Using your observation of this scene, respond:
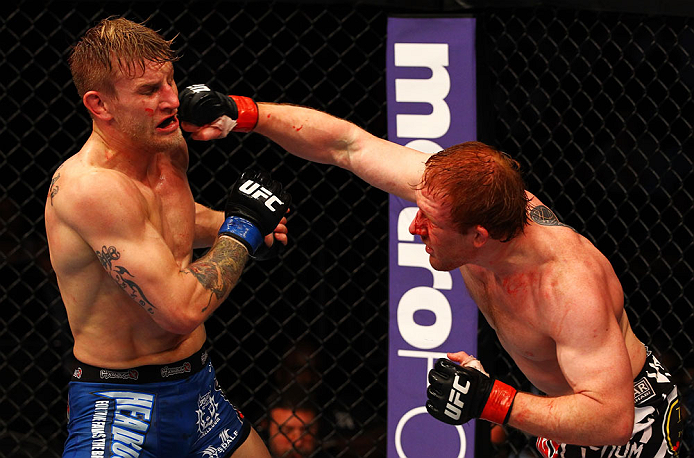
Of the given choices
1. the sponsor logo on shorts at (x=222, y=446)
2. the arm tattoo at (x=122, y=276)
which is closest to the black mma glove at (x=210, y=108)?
the arm tattoo at (x=122, y=276)

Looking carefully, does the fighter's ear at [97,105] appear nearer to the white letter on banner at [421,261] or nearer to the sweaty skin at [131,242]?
the sweaty skin at [131,242]

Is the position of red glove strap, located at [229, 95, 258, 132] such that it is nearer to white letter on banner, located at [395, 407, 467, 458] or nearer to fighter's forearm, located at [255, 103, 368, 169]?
fighter's forearm, located at [255, 103, 368, 169]

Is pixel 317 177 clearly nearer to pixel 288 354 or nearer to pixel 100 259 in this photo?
pixel 288 354

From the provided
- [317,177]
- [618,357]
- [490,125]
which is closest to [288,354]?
[317,177]

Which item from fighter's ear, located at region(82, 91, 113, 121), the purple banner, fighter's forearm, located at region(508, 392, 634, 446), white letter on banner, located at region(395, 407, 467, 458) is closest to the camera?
fighter's forearm, located at region(508, 392, 634, 446)

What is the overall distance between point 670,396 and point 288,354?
5.25 feet

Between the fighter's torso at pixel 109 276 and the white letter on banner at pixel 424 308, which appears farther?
the white letter on banner at pixel 424 308

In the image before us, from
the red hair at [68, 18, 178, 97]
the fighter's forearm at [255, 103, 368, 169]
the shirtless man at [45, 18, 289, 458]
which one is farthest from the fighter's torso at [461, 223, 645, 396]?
the red hair at [68, 18, 178, 97]

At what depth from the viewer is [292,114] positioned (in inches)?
69.2

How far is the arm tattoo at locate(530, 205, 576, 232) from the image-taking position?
1604 mm

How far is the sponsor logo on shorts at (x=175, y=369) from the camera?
1.60 metres

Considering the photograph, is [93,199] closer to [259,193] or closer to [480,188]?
[259,193]

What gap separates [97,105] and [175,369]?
1.89ft

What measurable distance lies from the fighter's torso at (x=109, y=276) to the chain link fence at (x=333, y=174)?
1.24 meters
